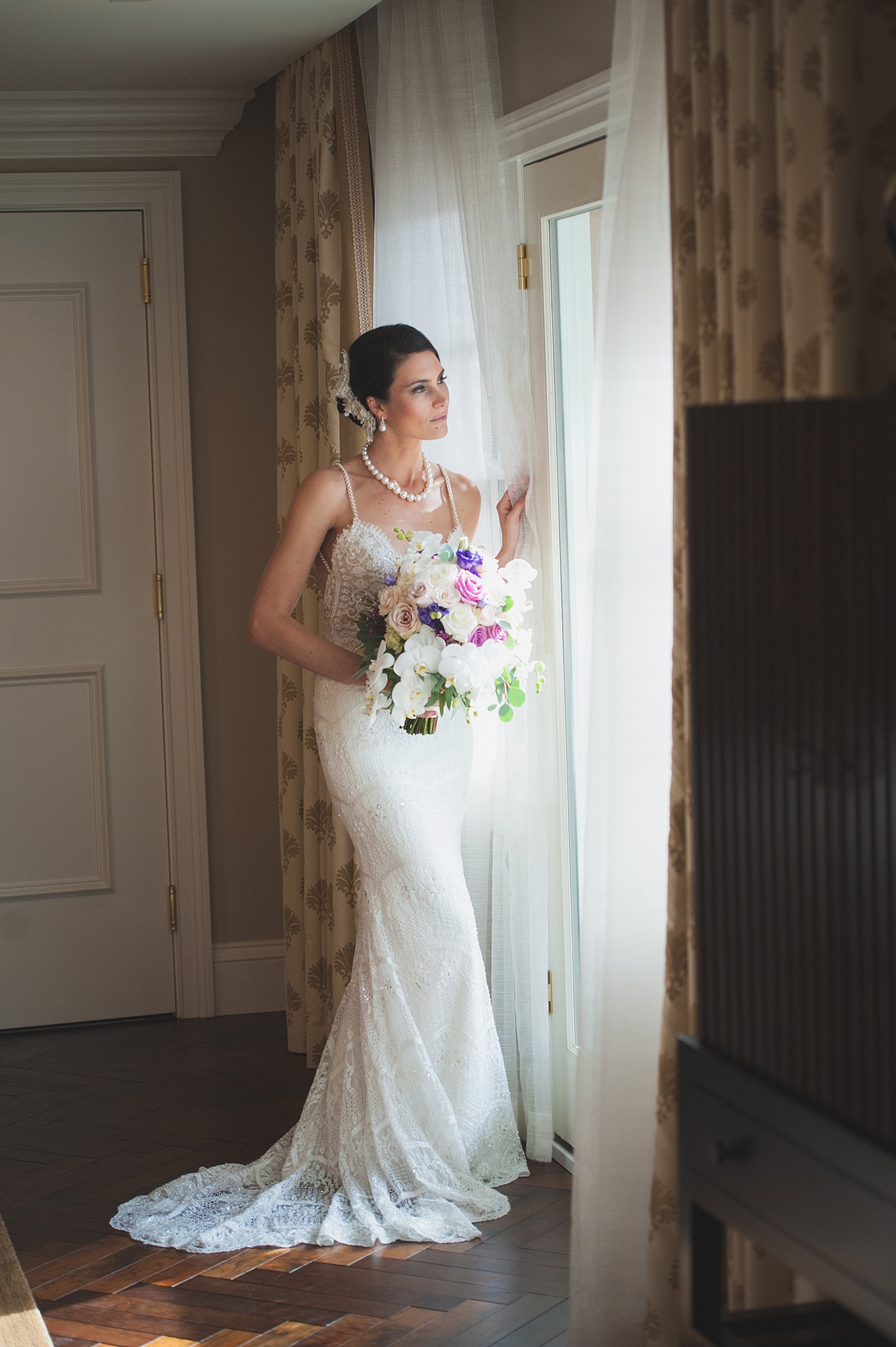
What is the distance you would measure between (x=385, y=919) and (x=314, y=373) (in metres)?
1.81

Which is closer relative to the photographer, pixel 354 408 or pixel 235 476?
→ pixel 354 408

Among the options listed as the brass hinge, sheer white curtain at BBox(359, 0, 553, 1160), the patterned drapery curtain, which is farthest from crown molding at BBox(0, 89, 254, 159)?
the patterned drapery curtain

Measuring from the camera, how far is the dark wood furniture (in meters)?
1.13

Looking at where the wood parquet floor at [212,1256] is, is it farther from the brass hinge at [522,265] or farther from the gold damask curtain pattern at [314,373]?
the brass hinge at [522,265]

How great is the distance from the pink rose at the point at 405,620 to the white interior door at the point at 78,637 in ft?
6.52

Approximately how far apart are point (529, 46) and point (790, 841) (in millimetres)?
2541

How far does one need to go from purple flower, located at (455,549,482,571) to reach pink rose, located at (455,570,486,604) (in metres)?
0.03

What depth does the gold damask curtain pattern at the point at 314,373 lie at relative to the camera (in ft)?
12.6

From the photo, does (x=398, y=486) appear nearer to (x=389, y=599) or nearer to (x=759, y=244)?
(x=389, y=599)

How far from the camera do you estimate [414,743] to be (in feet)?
10.3

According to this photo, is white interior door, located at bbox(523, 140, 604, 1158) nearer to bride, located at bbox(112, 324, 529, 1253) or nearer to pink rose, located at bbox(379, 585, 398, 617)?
bride, located at bbox(112, 324, 529, 1253)

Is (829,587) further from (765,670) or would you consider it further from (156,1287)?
(156,1287)

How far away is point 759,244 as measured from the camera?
186cm

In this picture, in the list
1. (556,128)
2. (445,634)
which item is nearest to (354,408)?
(445,634)
